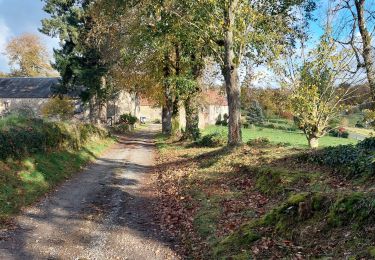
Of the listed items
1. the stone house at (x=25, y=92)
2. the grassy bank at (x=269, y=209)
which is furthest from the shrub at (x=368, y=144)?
the stone house at (x=25, y=92)

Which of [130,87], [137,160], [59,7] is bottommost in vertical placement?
[137,160]

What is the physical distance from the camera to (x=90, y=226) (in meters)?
9.45

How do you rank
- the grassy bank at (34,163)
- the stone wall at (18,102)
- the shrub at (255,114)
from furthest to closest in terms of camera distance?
the shrub at (255,114), the stone wall at (18,102), the grassy bank at (34,163)

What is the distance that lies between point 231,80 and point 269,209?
1070 centimetres

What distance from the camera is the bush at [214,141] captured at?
2468 centimetres

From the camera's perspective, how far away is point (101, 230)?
915 cm

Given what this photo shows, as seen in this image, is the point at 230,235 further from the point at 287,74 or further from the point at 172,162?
the point at 287,74

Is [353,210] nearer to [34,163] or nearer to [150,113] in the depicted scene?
[34,163]

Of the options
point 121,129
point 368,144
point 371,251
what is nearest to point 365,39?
point 368,144

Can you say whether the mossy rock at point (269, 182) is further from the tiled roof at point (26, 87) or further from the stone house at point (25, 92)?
the tiled roof at point (26, 87)

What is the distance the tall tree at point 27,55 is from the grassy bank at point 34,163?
6261cm

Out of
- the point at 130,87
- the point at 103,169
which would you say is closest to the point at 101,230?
the point at 103,169

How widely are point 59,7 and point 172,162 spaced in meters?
22.8

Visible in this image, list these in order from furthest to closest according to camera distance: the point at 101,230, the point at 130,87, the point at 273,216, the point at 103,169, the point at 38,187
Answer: the point at 130,87, the point at 103,169, the point at 38,187, the point at 101,230, the point at 273,216
